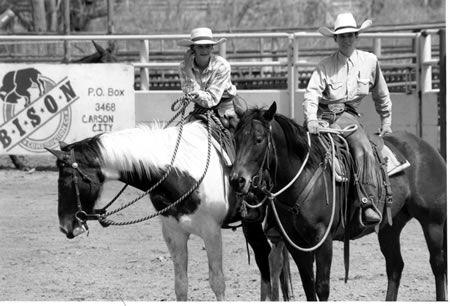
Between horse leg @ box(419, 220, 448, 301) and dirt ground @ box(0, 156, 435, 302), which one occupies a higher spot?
horse leg @ box(419, 220, 448, 301)

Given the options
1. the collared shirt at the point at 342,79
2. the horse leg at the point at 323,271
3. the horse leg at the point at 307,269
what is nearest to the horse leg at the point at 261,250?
the horse leg at the point at 307,269

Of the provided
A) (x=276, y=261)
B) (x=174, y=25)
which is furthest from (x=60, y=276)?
(x=174, y=25)

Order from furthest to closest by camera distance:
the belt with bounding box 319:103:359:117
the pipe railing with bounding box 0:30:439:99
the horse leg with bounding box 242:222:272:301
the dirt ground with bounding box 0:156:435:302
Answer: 1. the pipe railing with bounding box 0:30:439:99
2. the dirt ground with bounding box 0:156:435:302
3. the horse leg with bounding box 242:222:272:301
4. the belt with bounding box 319:103:359:117

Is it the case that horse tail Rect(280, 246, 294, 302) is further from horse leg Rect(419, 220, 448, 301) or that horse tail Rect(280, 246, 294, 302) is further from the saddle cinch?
horse leg Rect(419, 220, 448, 301)

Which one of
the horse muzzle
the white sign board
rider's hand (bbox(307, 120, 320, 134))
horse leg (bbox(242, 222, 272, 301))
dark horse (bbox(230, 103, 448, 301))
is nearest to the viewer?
the horse muzzle

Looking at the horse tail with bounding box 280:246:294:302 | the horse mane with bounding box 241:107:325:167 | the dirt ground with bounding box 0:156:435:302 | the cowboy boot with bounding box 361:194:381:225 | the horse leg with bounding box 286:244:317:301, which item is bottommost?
the dirt ground with bounding box 0:156:435:302

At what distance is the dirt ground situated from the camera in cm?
813

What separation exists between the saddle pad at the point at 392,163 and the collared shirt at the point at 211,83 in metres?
1.17

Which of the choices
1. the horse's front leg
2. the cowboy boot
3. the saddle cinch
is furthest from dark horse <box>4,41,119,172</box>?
the cowboy boot

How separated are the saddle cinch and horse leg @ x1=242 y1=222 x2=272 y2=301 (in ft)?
2.19

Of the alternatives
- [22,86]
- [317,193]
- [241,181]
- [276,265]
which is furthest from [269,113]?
[22,86]

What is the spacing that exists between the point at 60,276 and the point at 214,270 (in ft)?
7.50

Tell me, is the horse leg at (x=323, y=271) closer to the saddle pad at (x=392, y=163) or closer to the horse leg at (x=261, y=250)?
the horse leg at (x=261, y=250)

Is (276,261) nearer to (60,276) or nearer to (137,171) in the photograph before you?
(137,171)
